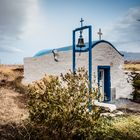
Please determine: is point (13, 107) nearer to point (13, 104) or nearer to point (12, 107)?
point (12, 107)

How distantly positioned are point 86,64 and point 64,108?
9307mm

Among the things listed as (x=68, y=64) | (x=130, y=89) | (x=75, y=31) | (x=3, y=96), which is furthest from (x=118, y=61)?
(x=3, y=96)

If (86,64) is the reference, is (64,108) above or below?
below

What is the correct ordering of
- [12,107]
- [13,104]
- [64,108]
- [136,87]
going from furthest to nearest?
[136,87], [13,104], [12,107], [64,108]

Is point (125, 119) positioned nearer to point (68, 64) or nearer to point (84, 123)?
point (84, 123)

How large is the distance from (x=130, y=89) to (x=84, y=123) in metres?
12.9

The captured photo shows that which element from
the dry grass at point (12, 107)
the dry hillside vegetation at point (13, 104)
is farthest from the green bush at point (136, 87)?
the dry grass at point (12, 107)

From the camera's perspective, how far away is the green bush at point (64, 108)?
7254mm

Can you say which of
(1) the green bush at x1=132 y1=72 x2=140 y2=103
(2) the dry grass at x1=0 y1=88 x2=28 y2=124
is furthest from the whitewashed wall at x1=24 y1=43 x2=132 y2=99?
(2) the dry grass at x1=0 y1=88 x2=28 y2=124

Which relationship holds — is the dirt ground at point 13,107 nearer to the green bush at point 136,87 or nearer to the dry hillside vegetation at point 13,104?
the dry hillside vegetation at point 13,104

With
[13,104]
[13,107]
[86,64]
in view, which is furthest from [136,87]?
[13,107]

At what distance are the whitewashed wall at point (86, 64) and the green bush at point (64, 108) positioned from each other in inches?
314

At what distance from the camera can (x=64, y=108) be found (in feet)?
23.5

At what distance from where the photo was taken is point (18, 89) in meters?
18.0
